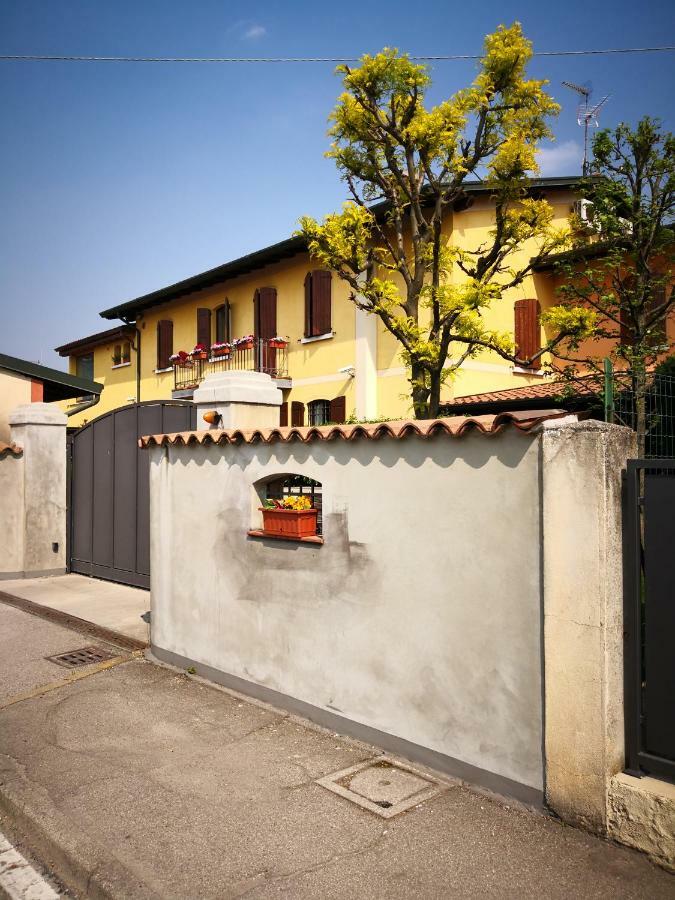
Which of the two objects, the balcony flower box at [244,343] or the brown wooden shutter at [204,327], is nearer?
the balcony flower box at [244,343]

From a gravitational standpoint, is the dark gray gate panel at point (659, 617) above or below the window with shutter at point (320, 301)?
below

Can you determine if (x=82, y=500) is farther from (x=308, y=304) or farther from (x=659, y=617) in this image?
(x=659, y=617)

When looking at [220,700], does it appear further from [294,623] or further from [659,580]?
[659,580]

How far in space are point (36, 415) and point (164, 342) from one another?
10898 mm

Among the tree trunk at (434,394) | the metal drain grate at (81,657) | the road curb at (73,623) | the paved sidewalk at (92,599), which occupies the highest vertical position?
the tree trunk at (434,394)

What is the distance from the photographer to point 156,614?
714 centimetres

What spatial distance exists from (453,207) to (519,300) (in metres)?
2.72

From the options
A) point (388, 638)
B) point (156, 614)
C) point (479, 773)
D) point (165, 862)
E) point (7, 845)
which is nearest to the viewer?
point (165, 862)

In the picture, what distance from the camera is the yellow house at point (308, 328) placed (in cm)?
1509

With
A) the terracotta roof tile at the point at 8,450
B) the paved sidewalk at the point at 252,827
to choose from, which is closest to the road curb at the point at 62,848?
the paved sidewalk at the point at 252,827

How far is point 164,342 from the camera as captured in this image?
2264cm

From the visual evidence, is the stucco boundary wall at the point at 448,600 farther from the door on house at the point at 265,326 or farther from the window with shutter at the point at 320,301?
the door on house at the point at 265,326

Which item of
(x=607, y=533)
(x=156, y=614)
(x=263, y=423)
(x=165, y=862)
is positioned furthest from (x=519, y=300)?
(x=165, y=862)

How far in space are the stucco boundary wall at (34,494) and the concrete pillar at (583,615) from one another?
10.6 meters
